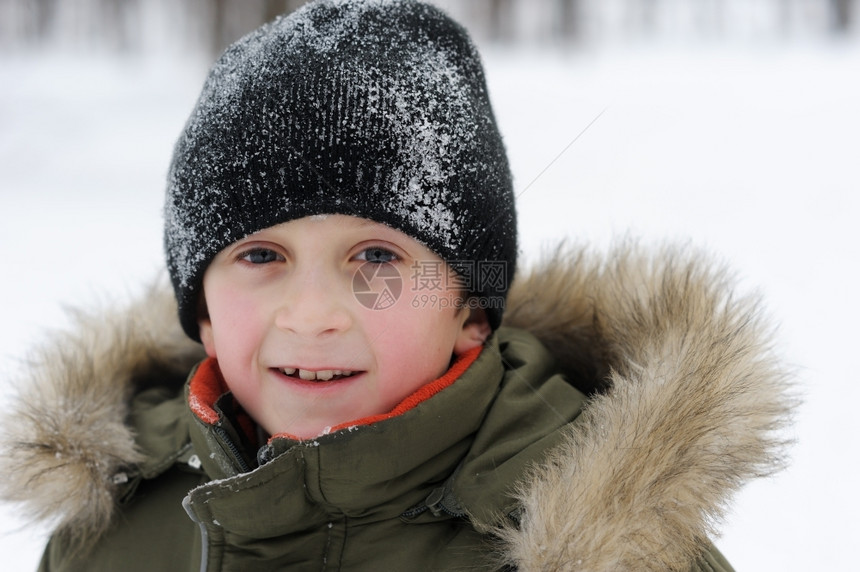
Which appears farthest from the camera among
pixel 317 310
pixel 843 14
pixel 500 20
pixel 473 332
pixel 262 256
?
pixel 500 20

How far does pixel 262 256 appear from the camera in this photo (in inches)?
49.0

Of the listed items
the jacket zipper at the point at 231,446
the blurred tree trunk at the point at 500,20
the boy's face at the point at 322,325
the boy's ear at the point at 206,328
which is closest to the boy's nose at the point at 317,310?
the boy's face at the point at 322,325

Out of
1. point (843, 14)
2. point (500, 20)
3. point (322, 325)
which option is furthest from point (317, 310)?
point (843, 14)

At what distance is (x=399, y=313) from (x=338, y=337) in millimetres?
100

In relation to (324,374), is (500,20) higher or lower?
higher

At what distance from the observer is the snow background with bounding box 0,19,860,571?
198cm

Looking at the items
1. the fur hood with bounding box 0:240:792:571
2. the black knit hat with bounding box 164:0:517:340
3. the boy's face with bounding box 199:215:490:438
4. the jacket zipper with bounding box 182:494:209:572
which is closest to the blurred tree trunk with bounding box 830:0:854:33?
the fur hood with bounding box 0:240:792:571

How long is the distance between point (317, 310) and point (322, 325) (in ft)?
0.08

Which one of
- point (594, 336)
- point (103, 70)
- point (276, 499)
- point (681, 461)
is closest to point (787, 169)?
point (594, 336)

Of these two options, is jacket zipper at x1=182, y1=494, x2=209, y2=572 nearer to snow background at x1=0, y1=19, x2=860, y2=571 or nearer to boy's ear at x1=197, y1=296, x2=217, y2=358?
boy's ear at x1=197, y1=296, x2=217, y2=358

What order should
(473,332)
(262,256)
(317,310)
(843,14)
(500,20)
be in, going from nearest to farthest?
1. (317,310)
2. (262,256)
3. (473,332)
4. (843,14)
5. (500,20)

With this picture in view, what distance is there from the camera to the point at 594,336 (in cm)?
147

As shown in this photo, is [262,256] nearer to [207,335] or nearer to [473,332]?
[207,335]

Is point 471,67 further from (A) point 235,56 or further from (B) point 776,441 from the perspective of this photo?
(B) point 776,441
